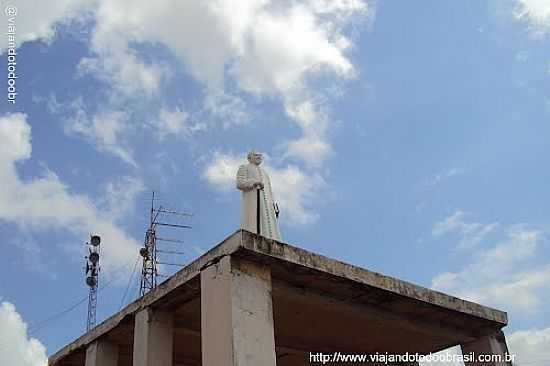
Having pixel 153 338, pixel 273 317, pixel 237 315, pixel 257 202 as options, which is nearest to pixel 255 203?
pixel 257 202

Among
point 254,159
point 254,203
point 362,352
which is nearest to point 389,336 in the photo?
point 362,352

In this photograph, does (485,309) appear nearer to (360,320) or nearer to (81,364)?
(360,320)

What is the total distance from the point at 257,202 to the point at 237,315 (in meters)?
3.89

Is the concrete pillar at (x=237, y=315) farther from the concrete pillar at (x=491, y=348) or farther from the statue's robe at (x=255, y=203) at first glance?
the concrete pillar at (x=491, y=348)

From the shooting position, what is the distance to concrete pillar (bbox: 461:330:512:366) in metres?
8.87

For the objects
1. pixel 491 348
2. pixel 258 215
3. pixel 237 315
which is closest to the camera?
pixel 237 315

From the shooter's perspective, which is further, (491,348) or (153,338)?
(491,348)

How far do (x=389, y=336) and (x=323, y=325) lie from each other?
3.95 ft

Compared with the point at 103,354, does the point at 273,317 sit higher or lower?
higher

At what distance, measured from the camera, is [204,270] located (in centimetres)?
676

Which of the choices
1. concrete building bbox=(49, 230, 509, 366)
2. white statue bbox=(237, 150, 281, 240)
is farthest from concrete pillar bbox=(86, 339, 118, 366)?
white statue bbox=(237, 150, 281, 240)

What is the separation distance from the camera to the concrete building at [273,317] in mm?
6324

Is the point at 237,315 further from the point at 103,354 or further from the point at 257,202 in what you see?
the point at 257,202

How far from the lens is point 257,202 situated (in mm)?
9953
